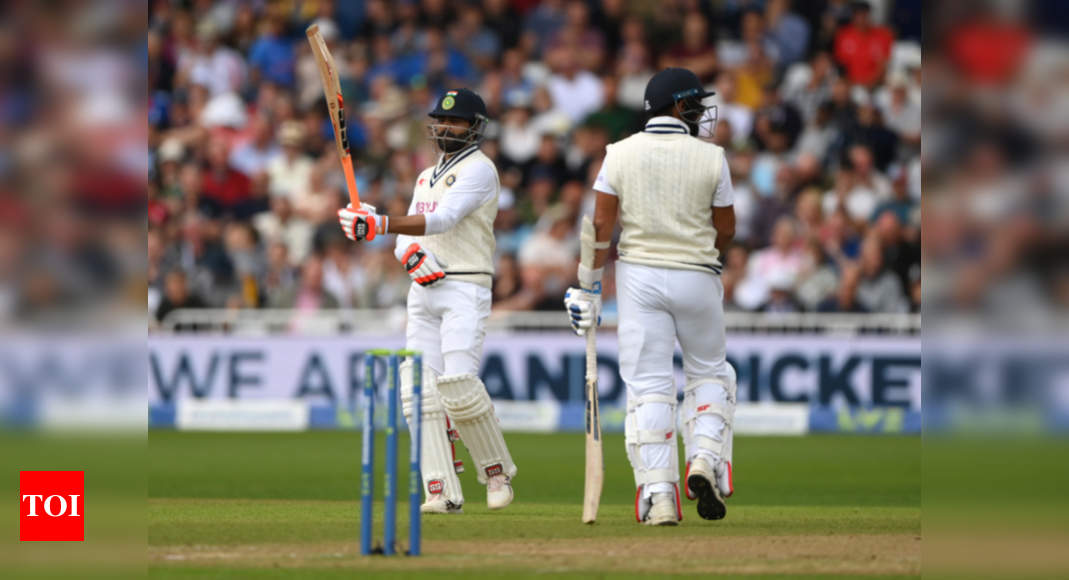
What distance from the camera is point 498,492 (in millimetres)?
8219

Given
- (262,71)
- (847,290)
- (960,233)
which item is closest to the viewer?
(960,233)

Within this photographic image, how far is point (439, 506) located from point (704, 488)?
4.44 feet

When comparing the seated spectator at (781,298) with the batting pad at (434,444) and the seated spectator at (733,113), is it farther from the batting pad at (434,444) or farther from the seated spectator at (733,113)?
the batting pad at (434,444)

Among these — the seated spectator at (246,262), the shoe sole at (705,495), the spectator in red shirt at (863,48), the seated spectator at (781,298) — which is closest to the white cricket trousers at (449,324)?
the shoe sole at (705,495)

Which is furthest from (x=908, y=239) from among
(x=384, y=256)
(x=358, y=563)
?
(x=358, y=563)

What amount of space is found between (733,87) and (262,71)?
5.29m

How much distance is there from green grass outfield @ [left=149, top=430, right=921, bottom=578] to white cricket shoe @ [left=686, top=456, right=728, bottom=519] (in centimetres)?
9

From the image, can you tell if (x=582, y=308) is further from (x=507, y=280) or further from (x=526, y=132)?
(x=526, y=132)

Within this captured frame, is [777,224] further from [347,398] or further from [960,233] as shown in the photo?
[960,233]

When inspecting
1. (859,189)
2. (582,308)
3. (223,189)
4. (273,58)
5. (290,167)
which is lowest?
(582,308)

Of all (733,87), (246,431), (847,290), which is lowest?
(246,431)

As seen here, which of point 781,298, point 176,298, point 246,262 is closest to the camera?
point 781,298

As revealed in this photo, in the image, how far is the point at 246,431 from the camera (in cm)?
1480

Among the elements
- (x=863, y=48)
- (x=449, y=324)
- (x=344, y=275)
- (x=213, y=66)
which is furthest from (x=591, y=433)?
(x=213, y=66)
